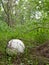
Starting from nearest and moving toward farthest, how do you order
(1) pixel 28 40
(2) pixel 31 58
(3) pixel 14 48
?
(2) pixel 31 58
(3) pixel 14 48
(1) pixel 28 40

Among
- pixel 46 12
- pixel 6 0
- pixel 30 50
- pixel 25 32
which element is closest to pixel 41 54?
pixel 30 50

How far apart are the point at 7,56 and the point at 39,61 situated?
0.79 metres

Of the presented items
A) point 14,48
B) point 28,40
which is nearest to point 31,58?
point 14,48

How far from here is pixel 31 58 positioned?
5.35 meters

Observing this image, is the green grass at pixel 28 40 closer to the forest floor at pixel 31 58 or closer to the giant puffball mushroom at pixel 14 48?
the forest floor at pixel 31 58

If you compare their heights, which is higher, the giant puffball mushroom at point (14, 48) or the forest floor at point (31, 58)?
the giant puffball mushroom at point (14, 48)

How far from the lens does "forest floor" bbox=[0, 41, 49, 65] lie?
5.12 m

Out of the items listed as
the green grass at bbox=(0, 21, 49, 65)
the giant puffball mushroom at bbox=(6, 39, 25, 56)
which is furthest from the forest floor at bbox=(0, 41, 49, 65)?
the giant puffball mushroom at bbox=(6, 39, 25, 56)

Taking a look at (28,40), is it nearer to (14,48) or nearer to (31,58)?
(14,48)

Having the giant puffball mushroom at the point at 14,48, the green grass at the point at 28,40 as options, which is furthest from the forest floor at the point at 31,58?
the giant puffball mushroom at the point at 14,48

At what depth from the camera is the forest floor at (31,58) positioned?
16.8ft

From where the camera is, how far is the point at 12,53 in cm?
541

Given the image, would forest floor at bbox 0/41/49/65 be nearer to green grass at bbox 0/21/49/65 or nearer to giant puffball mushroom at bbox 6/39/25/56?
green grass at bbox 0/21/49/65

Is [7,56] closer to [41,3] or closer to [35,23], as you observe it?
[35,23]
